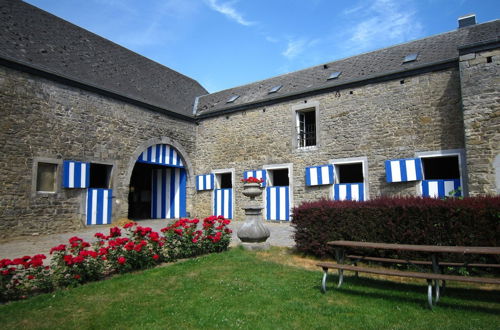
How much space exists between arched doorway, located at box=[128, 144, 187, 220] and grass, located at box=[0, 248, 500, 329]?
30.4 feet

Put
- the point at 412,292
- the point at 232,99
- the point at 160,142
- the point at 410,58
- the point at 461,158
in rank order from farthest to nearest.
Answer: the point at 232,99, the point at 160,142, the point at 410,58, the point at 461,158, the point at 412,292

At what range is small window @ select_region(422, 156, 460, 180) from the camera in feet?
35.8

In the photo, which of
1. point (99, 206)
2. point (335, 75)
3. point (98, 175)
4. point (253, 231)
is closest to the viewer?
point (253, 231)

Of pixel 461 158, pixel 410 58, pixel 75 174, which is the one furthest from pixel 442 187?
pixel 75 174

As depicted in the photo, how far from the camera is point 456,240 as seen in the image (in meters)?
4.30

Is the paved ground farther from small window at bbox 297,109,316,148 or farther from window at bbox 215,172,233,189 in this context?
window at bbox 215,172,233,189

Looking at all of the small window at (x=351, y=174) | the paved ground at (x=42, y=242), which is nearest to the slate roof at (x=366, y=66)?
the small window at (x=351, y=174)

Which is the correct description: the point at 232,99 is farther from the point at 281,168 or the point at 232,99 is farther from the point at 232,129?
the point at 281,168

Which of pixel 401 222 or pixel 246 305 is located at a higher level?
pixel 401 222

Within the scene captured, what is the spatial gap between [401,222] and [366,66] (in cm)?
771

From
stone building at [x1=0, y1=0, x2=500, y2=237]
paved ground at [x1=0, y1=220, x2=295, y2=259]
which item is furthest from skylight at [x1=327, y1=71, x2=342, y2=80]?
paved ground at [x1=0, y1=220, x2=295, y2=259]

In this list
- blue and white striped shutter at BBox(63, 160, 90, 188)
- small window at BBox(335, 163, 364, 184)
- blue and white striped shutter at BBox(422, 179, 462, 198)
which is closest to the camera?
blue and white striped shutter at BBox(422, 179, 462, 198)

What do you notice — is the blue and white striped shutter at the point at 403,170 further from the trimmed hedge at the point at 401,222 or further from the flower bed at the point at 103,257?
the flower bed at the point at 103,257

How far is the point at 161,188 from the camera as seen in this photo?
47.4ft
